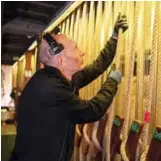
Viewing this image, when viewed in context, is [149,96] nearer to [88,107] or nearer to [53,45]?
[88,107]

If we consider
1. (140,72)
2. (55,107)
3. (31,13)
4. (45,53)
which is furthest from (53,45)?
(31,13)

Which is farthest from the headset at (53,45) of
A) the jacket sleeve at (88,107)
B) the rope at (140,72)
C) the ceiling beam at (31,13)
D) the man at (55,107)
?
the ceiling beam at (31,13)

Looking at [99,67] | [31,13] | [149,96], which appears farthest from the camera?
[31,13]

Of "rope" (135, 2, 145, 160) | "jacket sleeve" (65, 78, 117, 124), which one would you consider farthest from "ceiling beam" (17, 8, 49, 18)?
"jacket sleeve" (65, 78, 117, 124)

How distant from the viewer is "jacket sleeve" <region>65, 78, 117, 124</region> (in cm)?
119

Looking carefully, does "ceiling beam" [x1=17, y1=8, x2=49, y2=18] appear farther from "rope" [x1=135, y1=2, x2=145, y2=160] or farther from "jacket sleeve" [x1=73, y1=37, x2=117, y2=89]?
"rope" [x1=135, y1=2, x2=145, y2=160]

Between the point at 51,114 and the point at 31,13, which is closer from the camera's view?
the point at 51,114

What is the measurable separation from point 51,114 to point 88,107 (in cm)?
15

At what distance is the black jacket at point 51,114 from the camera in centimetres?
120

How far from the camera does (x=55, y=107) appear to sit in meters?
1.22

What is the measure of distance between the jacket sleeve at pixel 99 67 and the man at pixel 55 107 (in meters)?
0.10

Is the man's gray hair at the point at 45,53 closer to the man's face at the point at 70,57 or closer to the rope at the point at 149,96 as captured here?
the man's face at the point at 70,57

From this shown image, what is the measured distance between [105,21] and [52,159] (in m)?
0.73

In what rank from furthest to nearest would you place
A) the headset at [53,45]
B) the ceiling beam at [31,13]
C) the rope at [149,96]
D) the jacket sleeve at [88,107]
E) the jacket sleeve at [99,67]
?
the ceiling beam at [31,13] < the jacket sleeve at [99,67] < the headset at [53,45] < the jacket sleeve at [88,107] < the rope at [149,96]
